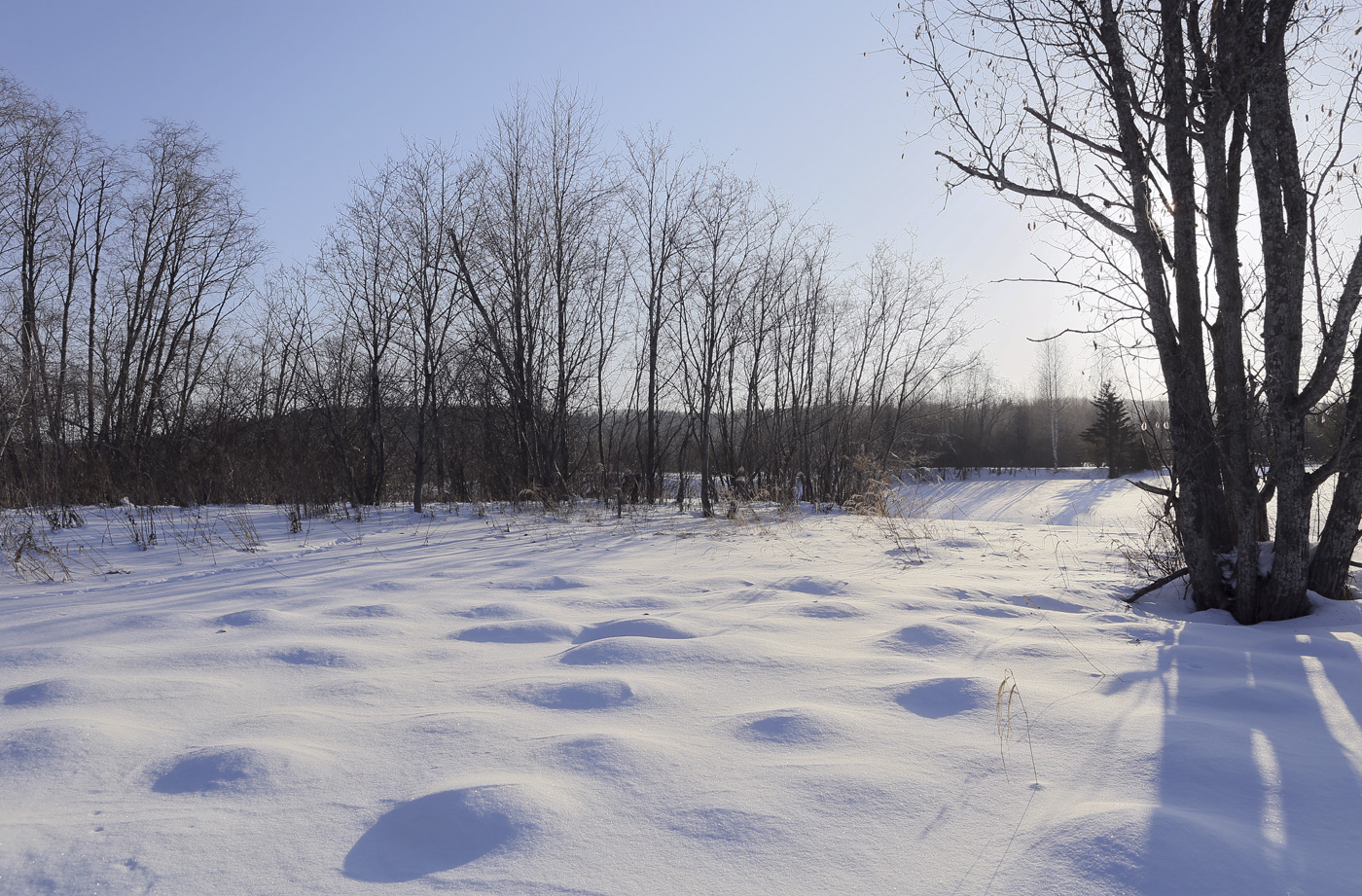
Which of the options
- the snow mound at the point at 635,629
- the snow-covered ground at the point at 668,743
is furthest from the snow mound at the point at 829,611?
the snow mound at the point at 635,629

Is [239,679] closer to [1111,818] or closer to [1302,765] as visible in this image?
[1111,818]

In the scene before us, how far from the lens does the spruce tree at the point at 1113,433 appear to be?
99.9 ft

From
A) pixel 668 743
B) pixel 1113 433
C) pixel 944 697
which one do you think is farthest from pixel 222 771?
pixel 1113 433

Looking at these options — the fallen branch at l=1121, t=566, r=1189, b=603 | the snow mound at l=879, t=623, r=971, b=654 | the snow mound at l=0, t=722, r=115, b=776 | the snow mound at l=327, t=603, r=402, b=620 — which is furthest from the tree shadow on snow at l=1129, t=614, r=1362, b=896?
the snow mound at l=327, t=603, r=402, b=620

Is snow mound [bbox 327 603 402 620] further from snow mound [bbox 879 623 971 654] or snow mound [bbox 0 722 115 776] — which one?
snow mound [bbox 879 623 971 654]

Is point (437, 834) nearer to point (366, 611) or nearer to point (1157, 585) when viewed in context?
point (366, 611)

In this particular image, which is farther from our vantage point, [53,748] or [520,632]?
[520,632]

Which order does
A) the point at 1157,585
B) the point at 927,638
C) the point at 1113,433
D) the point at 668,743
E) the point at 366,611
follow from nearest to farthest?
the point at 668,743, the point at 927,638, the point at 366,611, the point at 1157,585, the point at 1113,433

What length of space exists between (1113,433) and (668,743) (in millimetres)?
34824

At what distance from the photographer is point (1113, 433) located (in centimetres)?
3086

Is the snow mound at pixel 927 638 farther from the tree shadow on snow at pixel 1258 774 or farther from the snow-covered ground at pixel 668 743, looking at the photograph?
the tree shadow on snow at pixel 1258 774

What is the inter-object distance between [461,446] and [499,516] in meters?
7.09

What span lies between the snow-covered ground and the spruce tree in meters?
31.1

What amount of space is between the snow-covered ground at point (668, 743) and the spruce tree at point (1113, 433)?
3108cm
